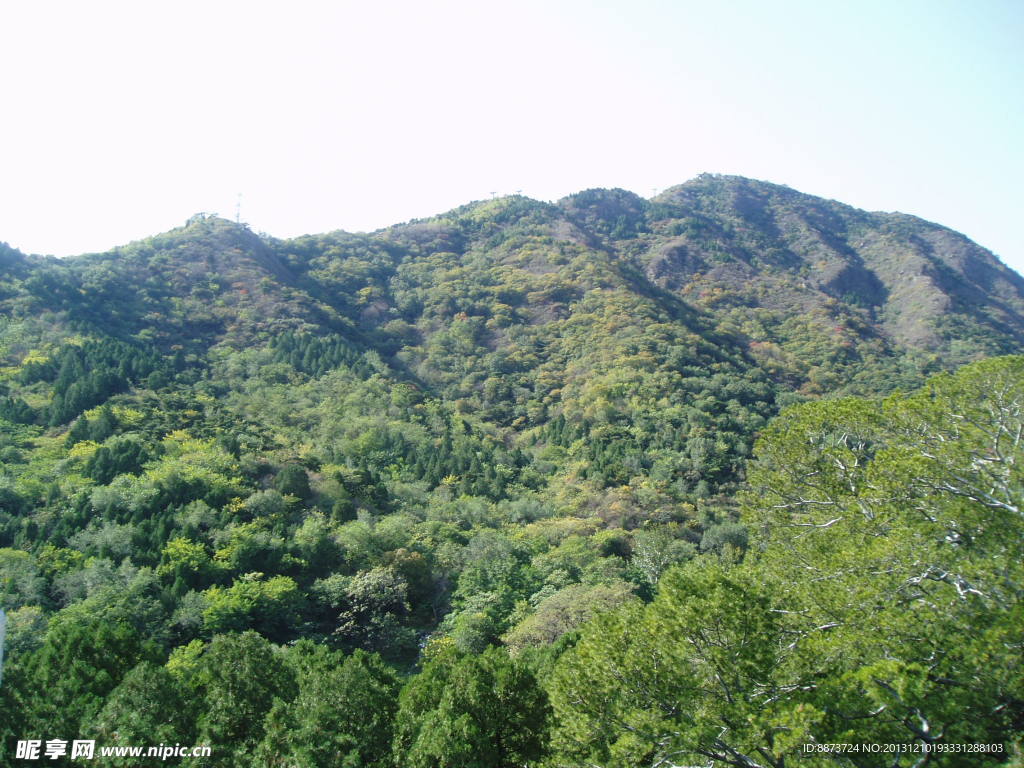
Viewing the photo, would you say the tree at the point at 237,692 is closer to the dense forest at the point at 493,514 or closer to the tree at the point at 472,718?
the dense forest at the point at 493,514

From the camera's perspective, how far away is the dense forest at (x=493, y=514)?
11242mm

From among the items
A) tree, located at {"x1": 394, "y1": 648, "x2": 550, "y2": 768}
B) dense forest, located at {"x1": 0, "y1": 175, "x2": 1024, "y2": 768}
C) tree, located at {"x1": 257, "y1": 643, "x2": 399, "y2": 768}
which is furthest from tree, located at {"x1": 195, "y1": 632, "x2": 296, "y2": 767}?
tree, located at {"x1": 394, "y1": 648, "x2": 550, "y2": 768}

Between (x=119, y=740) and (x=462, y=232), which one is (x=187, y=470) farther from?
(x=462, y=232)

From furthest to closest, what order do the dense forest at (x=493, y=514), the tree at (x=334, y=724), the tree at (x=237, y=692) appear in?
the tree at (x=237, y=692)
the tree at (x=334, y=724)
the dense forest at (x=493, y=514)

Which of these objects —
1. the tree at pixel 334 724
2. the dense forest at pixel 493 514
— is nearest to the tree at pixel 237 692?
the dense forest at pixel 493 514

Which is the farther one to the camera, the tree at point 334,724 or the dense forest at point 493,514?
the tree at point 334,724

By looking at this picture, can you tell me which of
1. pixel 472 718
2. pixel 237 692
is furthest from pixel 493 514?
pixel 472 718

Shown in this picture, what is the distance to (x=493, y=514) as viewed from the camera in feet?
149

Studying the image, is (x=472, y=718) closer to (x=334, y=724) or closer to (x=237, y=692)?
(x=334, y=724)

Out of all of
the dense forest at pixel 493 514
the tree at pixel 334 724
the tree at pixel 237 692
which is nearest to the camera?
the dense forest at pixel 493 514

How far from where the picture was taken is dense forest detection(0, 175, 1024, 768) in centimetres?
1124

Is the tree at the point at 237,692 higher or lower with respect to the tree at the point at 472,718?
lower

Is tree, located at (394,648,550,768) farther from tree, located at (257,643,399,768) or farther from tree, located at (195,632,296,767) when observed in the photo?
tree, located at (195,632,296,767)

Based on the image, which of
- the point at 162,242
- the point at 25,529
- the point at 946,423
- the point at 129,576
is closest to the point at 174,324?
the point at 162,242
